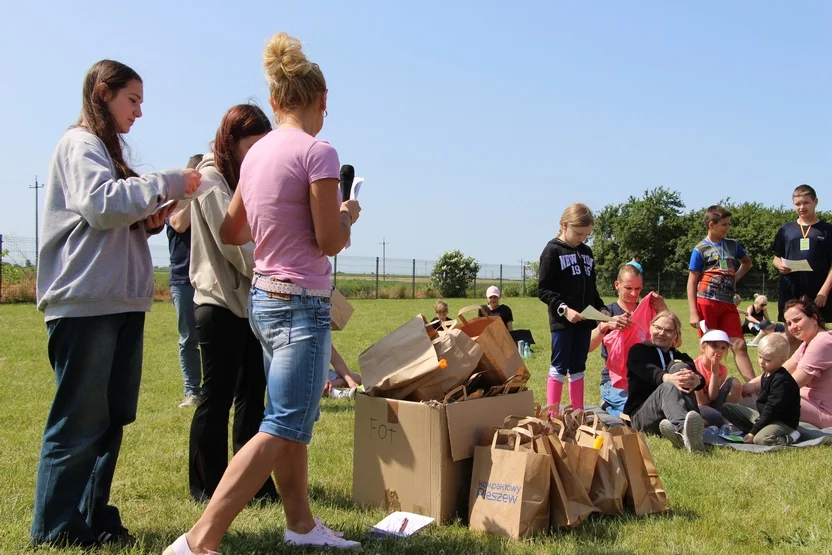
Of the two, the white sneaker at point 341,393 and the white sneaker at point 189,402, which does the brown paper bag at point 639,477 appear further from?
the white sneaker at point 189,402

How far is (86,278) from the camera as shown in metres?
2.72

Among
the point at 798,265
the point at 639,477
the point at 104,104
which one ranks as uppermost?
the point at 104,104

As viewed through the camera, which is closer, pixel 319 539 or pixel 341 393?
pixel 319 539

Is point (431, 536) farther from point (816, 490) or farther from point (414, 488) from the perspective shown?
point (816, 490)

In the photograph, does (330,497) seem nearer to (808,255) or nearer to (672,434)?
(672,434)

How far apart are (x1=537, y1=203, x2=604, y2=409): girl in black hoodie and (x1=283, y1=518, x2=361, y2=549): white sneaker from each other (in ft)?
10.0

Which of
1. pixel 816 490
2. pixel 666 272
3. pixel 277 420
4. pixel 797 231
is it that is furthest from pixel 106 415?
pixel 666 272

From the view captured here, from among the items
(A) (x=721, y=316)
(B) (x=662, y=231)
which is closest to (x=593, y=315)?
(A) (x=721, y=316)

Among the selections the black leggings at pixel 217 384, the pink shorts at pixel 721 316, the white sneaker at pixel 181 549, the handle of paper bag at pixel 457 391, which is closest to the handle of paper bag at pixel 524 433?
the handle of paper bag at pixel 457 391

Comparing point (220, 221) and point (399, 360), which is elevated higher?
point (220, 221)

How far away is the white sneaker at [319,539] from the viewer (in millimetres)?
2938

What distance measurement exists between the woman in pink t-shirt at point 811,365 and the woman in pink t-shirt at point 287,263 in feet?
13.8

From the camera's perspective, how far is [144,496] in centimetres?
389

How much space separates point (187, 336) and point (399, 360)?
Answer: 3.62 meters
